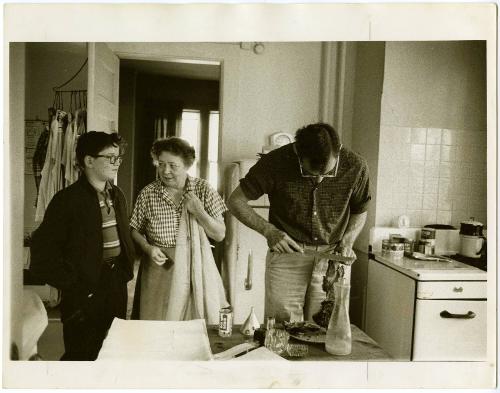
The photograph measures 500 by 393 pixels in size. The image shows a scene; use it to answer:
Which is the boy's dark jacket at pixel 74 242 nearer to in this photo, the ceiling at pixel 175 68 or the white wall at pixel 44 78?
the white wall at pixel 44 78

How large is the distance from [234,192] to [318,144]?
238 millimetres

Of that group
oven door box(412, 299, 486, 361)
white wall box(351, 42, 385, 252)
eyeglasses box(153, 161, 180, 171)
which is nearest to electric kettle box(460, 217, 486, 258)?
oven door box(412, 299, 486, 361)

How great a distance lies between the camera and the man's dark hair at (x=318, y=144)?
3.35 feet

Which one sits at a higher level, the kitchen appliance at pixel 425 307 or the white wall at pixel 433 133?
the white wall at pixel 433 133

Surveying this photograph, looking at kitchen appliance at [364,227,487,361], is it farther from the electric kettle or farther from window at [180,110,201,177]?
window at [180,110,201,177]

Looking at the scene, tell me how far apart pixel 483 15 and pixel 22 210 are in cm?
115

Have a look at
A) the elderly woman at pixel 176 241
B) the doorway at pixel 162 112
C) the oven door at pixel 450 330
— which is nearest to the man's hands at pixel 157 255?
the elderly woman at pixel 176 241

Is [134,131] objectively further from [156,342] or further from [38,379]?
[38,379]

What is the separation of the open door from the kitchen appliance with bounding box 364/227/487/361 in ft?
2.38

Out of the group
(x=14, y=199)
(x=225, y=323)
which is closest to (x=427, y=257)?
(x=225, y=323)

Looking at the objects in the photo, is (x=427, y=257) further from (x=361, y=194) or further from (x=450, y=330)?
(x=361, y=194)

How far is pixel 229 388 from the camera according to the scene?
968 mm

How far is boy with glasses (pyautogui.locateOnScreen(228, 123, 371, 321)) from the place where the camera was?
1.04 metres

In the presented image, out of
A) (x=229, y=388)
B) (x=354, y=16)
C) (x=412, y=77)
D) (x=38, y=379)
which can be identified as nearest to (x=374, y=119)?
(x=412, y=77)
